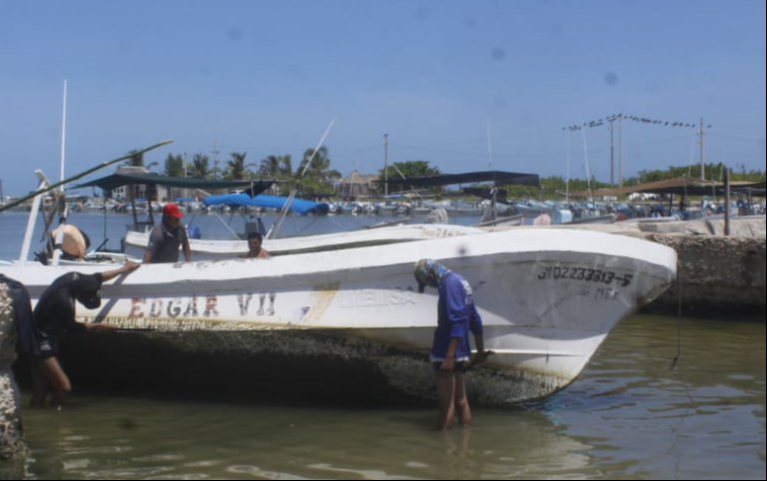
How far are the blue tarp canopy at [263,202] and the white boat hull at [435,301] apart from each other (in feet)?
30.8

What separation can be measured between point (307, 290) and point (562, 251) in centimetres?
209

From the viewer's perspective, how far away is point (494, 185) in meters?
19.0

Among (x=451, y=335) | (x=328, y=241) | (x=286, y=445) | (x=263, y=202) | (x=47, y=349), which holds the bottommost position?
(x=286, y=445)

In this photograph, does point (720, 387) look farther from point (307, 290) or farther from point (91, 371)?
point (91, 371)

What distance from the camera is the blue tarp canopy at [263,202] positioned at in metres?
19.0

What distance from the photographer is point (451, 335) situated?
281 inches

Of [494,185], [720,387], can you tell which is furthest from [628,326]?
[494,185]

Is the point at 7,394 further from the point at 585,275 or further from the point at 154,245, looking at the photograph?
the point at 585,275

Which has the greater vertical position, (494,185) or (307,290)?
(494,185)

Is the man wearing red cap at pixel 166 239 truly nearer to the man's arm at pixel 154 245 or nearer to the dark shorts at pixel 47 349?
the man's arm at pixel 154 245

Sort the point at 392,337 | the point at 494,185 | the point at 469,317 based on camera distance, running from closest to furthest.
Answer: the point at 469,317
the point at 392,337
the point at 494,185

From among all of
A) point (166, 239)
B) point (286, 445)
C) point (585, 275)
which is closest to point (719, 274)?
point (585, 275)

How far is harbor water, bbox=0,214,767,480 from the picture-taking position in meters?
6.64

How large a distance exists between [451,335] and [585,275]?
4.33 ft
